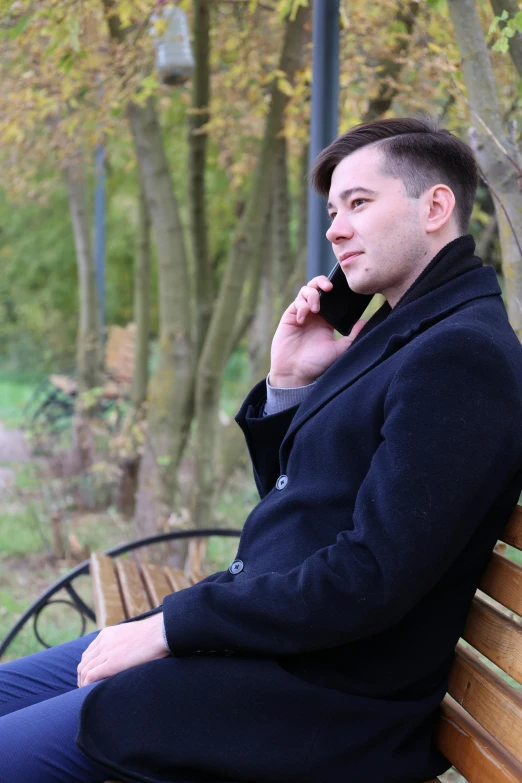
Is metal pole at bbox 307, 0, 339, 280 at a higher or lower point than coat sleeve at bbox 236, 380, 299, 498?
higher

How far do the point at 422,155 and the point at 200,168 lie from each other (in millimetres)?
4294

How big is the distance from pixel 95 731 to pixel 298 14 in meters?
4.65

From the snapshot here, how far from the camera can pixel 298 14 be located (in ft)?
18.0

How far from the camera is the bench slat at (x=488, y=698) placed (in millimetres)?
1844

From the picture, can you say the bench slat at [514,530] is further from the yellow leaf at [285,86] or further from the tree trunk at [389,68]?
the tree trunk at [389,68]

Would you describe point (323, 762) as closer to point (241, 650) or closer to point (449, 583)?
point (241, 650)

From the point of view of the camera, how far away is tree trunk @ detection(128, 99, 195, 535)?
6555mm

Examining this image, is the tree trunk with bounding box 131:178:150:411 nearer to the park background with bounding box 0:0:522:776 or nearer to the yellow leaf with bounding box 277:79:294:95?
the park background with bounding box 0:0:522:776

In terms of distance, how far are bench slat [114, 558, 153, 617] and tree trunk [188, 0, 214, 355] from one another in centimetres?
287

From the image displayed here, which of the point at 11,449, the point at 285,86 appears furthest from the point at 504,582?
the point at 11,449

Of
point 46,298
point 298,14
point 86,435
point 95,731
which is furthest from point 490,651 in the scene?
point 46,298

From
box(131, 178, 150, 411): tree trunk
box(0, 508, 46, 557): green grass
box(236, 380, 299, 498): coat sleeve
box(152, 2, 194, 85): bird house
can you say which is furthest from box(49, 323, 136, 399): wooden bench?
box(236, 380, 299, 498): coat sleeve

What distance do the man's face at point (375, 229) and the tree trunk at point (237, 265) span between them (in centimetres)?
374

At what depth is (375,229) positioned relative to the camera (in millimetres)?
2070
